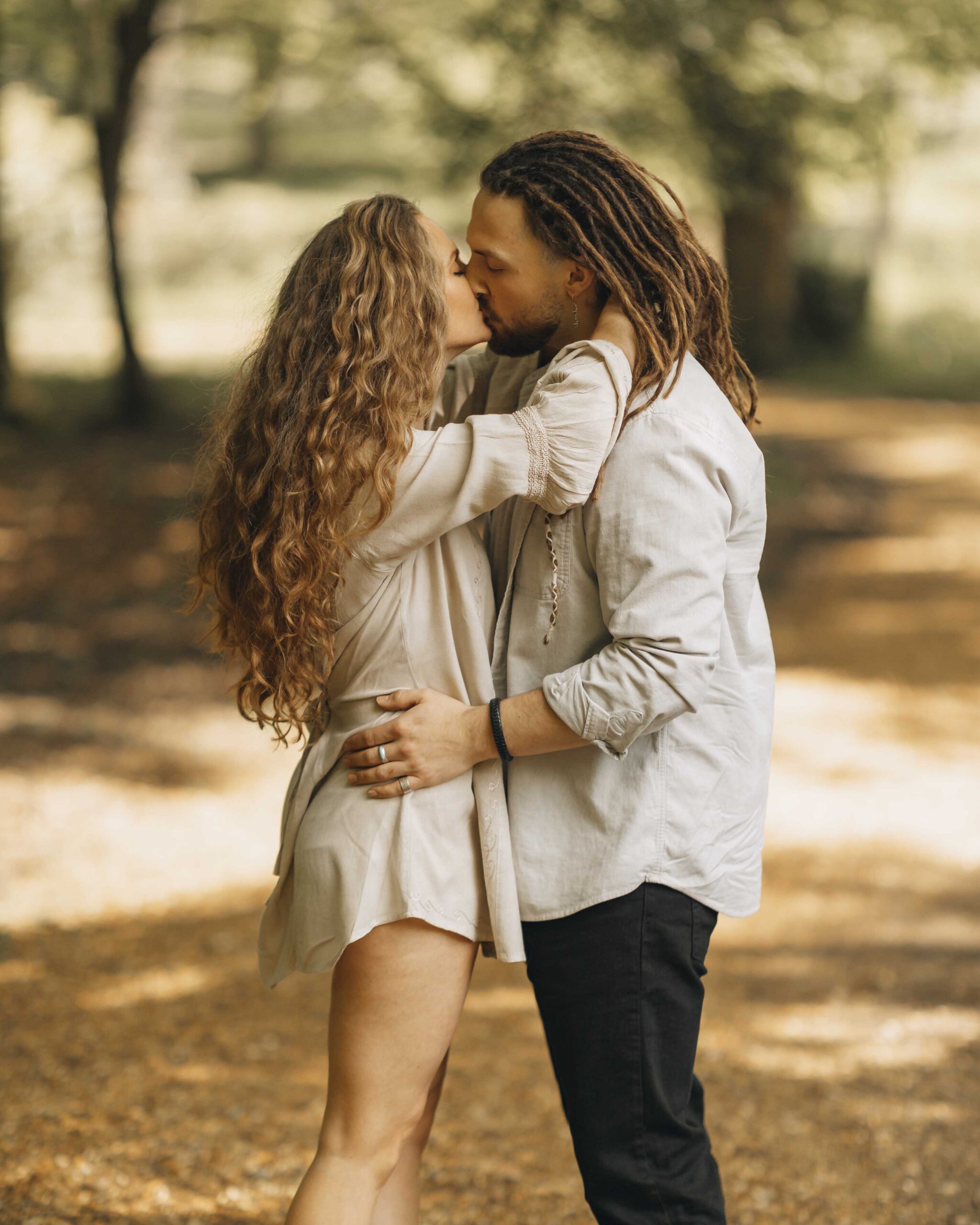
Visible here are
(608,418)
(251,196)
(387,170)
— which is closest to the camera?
(608,418)

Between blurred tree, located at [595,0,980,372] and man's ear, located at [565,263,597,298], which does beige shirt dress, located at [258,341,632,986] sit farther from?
blurred tree, located at [595,0,980,372]

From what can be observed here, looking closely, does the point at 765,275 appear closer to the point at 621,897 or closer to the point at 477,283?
the point at 477,283

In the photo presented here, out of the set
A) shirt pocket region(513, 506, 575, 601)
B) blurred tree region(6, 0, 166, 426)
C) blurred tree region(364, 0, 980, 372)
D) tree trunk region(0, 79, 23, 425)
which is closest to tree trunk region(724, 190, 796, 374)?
blurred tree region(364, 0, 980, 372)

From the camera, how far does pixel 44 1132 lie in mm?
3408

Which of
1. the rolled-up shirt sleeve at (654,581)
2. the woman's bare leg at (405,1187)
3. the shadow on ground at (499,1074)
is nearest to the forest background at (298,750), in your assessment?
the shadow on ground at (499,1074)

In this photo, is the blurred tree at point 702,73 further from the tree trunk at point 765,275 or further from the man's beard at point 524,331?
the man's beard at point 524,331

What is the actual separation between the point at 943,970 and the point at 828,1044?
0.72 m

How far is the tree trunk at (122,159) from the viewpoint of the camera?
374 inches

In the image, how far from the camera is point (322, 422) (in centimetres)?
182

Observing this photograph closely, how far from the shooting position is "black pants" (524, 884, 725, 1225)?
6.29 feet

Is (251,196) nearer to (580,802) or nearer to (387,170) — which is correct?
(387,170)

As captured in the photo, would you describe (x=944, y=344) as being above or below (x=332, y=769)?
below

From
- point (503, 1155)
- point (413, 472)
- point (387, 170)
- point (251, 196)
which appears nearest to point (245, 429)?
point (413, 472)

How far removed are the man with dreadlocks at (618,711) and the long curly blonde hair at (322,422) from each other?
0.16 meters
